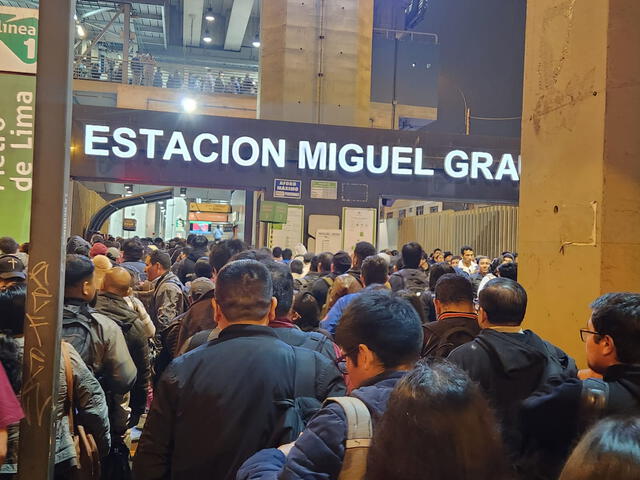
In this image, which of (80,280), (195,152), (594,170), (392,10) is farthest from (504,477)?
(392,10)

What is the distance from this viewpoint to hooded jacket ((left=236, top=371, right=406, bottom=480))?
5.30 ft

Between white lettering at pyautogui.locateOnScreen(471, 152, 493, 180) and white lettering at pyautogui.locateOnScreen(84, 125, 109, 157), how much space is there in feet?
27.3

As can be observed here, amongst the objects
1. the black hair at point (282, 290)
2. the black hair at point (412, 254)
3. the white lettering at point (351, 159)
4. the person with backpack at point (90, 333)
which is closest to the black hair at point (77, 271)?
the person with backpack at point (90, 333)

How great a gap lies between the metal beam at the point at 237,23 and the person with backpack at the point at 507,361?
759 inches

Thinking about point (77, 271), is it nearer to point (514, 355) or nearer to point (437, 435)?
point (514, 355)

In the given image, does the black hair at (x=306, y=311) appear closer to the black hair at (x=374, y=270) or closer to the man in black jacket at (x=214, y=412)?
the black hair at (x=374, y=270)

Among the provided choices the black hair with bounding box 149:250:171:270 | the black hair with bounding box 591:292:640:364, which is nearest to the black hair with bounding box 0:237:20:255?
the black hair with bounding box 149:250:171:270

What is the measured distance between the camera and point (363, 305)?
2.16 metres

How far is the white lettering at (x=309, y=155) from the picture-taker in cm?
1332

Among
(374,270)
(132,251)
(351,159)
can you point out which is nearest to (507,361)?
(374,270)

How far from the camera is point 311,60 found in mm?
15016

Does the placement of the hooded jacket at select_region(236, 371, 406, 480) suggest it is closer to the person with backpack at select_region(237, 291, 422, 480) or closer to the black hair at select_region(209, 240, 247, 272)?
the person with backpack at select_region(237, 291, 422, 480)

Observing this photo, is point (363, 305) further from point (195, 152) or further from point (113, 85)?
point (113, 85)

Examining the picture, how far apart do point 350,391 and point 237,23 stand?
21703 mm
